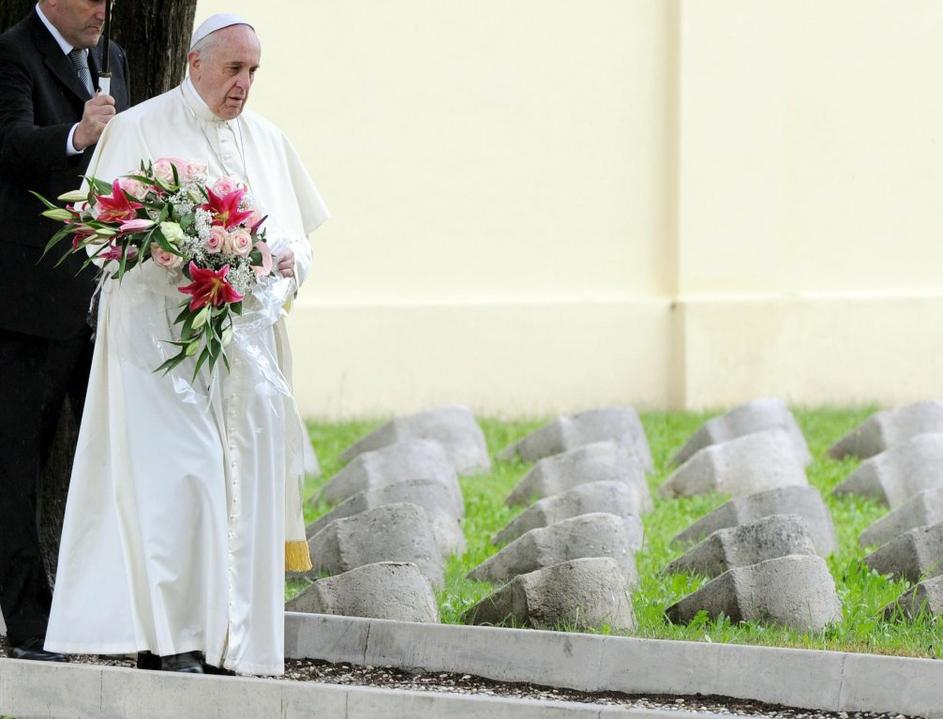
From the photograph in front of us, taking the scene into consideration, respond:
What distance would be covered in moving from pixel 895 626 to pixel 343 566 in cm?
244

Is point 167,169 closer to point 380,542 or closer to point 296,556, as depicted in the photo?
point 296,556

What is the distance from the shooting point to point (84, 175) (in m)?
5.95

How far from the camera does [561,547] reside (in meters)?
7.82

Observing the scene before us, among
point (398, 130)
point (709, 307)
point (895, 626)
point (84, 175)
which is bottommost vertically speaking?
point (895, 626)

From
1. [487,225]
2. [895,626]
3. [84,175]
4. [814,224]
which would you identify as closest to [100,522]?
[84,175]

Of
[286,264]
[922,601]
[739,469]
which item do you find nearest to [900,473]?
[739,469]

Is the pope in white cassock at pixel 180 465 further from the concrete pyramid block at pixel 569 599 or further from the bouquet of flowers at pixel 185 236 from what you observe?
the concrete pyramid block at pixel 569 599

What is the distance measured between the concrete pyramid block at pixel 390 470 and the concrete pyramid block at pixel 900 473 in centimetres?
235

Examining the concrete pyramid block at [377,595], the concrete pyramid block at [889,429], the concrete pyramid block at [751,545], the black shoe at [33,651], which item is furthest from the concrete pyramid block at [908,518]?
the black shoe at [33,651]

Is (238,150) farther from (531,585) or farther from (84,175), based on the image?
(531,585)

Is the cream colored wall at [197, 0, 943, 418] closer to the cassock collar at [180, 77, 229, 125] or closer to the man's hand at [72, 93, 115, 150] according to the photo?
the cassock collar at [180, 77, 229, 125]

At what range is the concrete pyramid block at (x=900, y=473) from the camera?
1006 cm

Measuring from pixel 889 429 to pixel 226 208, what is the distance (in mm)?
7015

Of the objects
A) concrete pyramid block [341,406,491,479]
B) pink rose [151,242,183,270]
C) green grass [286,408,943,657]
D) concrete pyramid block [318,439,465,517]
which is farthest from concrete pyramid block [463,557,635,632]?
concrete pyramid block [341,406,491,479]
